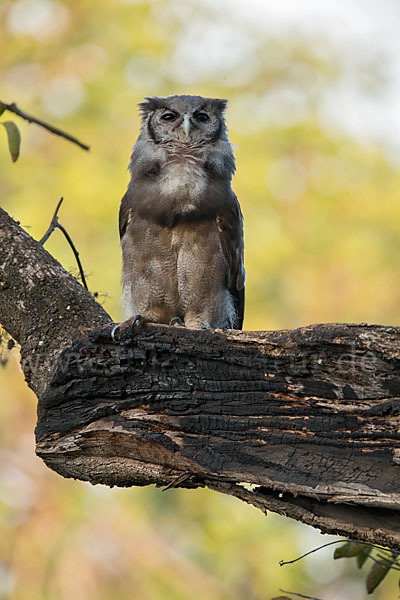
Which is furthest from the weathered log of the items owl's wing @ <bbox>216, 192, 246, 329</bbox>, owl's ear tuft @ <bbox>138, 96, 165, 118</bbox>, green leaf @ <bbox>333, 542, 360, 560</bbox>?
owl's ear tuft @ <bbox>138, 96, 165, 118</bbox>

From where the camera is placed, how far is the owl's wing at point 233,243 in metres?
3.97

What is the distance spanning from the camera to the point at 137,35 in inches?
400

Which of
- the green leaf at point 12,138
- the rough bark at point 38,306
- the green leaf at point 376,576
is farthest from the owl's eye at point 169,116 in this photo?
the green leaf at point 376,576

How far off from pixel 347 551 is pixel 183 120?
8.14ft

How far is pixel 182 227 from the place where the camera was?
12.7 feet

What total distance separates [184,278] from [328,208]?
5799mm

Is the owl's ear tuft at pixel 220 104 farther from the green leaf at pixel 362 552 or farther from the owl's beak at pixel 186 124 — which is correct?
the green leaf at pixel 362 552

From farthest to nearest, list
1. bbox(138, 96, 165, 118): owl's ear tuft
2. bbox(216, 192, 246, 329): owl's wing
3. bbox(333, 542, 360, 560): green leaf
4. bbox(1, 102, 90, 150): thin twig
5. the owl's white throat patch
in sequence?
bbox(138, 96, 165, 118): owl's ear tuft < bbox(216, 192, 246, 329): owl's wing < the owl's white throat patch < bbox(333, 542, 360, 560): green leaf < bbox(1, 102, 90, 150): thin twig

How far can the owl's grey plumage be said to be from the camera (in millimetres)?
3869

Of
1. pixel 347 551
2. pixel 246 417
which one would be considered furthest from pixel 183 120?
pixel 347 551

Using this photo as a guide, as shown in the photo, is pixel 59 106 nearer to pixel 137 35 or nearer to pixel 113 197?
pixel 137 35

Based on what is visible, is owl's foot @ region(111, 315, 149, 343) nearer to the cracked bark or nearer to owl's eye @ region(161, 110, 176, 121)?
the cracked bark

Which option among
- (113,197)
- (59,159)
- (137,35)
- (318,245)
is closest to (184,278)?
(113,197)

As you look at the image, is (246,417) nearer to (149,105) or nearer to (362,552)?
(362,552)
